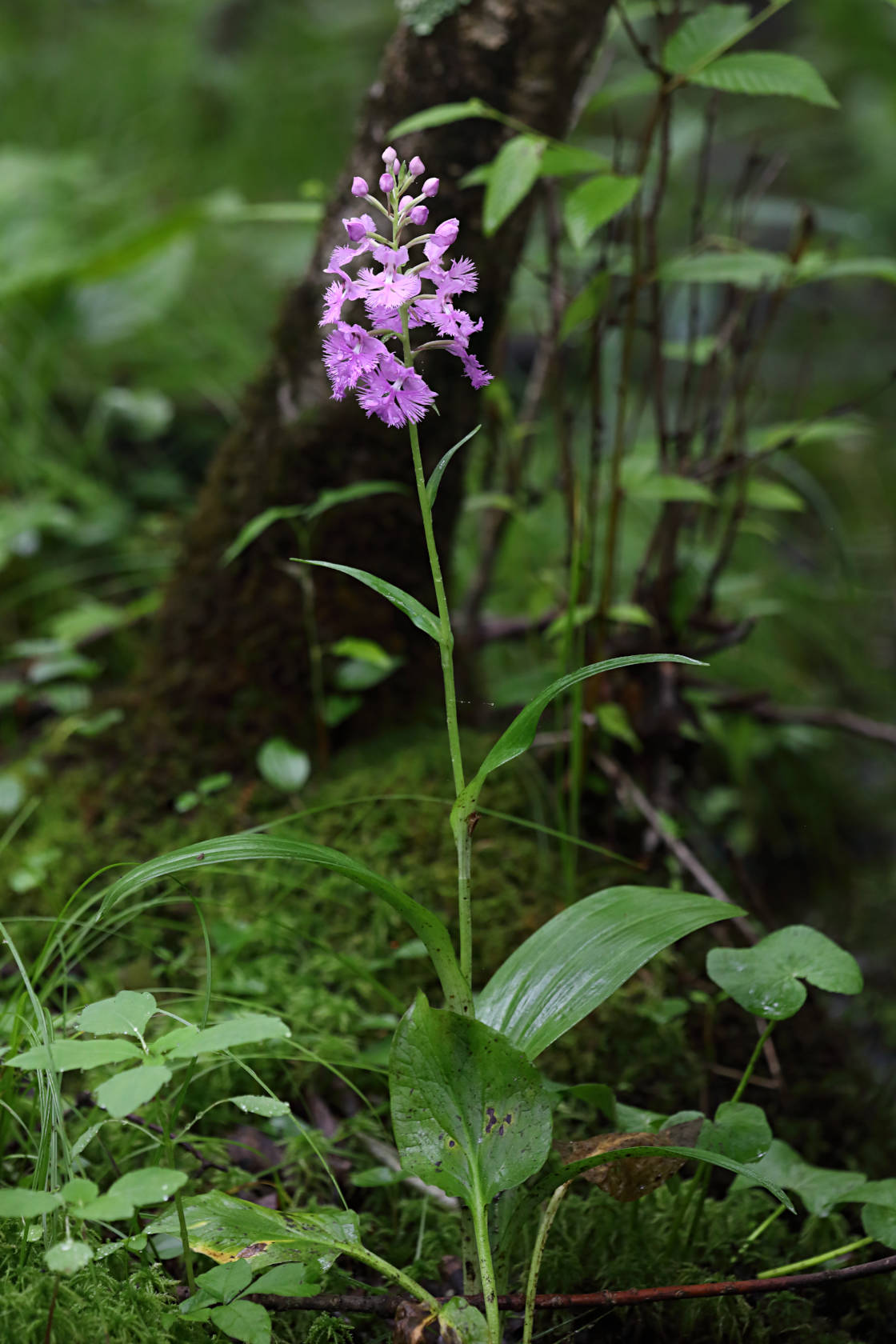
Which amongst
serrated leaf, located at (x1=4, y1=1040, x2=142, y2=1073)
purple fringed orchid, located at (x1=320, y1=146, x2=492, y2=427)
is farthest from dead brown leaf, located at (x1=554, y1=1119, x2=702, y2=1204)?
purple fringed orchid, located at (x1=320, y1=146, x2=492, y2=427)

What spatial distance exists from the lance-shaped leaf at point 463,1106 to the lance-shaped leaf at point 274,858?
8cm

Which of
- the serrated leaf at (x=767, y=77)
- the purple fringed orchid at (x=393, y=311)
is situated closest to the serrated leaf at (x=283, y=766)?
the purple fringed orchid at (x=393, y=311)

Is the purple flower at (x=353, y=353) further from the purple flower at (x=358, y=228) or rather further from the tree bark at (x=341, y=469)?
Answer: the tree bark at (x=341, y=469)

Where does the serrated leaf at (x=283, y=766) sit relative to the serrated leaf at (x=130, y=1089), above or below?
below

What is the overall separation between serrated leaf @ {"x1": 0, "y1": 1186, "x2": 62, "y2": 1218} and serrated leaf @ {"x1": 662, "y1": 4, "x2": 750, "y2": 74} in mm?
1572

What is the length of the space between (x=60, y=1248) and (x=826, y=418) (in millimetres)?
1707

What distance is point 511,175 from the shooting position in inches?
51.4

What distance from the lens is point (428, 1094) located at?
3.03 feet

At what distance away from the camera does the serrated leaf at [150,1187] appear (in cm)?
77

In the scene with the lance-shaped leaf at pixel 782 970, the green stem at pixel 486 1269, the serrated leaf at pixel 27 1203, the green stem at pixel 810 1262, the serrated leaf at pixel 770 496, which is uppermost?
the serrated leaf at pixel 770 496

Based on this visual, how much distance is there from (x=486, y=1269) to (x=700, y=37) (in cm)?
158

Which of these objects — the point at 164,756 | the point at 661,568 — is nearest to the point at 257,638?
the point at 164,756

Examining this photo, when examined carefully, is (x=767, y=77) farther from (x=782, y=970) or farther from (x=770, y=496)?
(x=782, y=970)

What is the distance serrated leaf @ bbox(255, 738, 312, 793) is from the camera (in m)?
1.72
